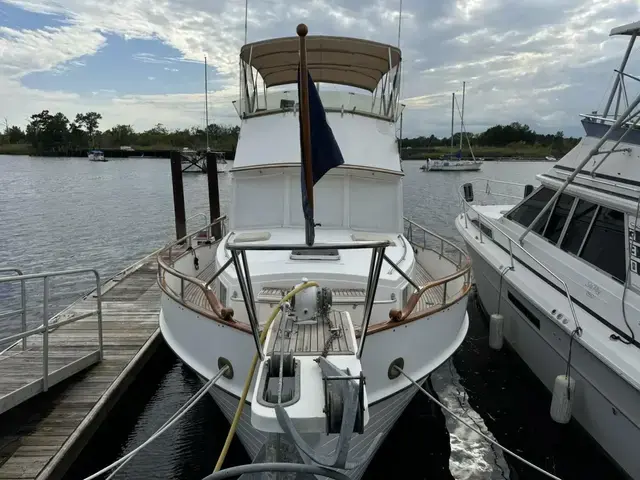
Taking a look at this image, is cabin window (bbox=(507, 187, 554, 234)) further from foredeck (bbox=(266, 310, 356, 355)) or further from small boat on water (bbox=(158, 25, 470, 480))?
foredeck (bbox=(266, 310, 356, 355))

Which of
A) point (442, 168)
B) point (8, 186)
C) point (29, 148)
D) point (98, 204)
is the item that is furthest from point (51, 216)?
point (29, 148)

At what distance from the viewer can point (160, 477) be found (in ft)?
19.4

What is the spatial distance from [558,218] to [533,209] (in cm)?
99

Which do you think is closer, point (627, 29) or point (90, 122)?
point (627, 29)

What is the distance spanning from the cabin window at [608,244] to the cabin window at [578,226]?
0.52 feet

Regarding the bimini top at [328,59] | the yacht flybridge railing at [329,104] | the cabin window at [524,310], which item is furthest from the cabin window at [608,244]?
the bimini top at [328,59]

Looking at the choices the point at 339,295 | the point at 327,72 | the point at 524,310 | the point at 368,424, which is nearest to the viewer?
the point at 368,424

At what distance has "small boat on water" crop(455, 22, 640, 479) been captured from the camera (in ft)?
17.3

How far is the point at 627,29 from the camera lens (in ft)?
22.3

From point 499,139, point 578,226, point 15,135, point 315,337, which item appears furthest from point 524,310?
point 15,135

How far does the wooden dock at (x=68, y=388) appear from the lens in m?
5.11

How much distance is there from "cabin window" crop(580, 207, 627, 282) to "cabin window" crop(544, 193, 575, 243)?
0.77m

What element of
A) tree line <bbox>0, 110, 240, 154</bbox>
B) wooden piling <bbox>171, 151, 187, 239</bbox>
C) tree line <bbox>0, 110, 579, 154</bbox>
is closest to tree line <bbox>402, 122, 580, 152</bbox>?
tree line <bbox>0, 110, 579, 154</bbox>

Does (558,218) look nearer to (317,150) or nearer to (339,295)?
(339,295)
